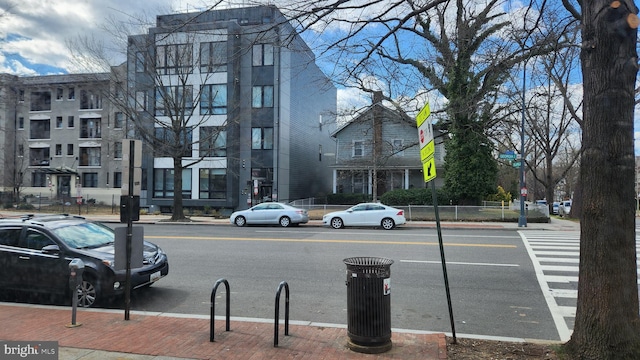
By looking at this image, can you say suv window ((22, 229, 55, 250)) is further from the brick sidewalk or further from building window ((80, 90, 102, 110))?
building window ((80, 90, 102, 110))

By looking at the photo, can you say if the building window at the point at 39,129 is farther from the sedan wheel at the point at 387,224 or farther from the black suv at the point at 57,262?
the black suv at the point at 57,262

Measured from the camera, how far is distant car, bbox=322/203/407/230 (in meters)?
21.7

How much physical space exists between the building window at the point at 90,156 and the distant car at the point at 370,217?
34305mm

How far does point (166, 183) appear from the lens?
3628 cm

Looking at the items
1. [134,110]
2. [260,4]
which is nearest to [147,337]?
[260,4]

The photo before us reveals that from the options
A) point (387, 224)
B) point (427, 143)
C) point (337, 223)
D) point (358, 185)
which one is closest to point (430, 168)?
point (427, 143)

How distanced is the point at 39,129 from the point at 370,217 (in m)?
44.2

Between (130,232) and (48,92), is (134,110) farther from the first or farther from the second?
(48,92)

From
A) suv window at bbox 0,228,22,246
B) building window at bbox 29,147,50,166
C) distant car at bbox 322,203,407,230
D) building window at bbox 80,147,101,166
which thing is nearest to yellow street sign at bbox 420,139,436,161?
suv window at bbox 0,228,22,246

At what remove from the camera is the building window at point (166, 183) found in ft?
117

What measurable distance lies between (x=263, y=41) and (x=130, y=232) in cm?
344

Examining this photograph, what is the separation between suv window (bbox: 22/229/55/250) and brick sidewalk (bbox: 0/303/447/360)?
1470 millimetres

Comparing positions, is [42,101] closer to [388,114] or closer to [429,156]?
[388,114]

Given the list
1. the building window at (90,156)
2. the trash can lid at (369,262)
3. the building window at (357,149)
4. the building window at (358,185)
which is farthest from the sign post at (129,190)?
the building window at (90,156)
